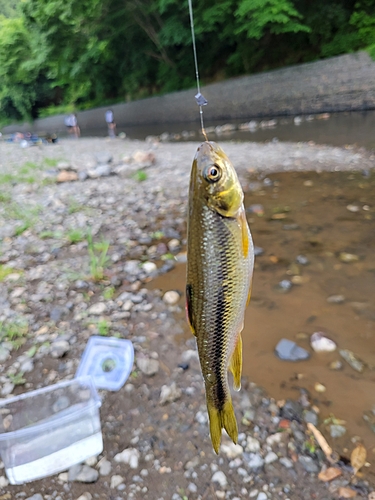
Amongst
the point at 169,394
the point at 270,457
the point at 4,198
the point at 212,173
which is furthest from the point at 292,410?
the point at 4,198

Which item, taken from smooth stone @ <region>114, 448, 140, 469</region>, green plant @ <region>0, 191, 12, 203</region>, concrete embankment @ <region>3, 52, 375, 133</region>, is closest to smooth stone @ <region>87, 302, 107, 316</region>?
smooth stone @ <region>114, 448, 140, 469</region>

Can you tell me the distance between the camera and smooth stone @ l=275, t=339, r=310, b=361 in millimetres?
3033

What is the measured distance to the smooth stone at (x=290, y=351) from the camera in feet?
9.95

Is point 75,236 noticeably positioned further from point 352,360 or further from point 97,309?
point 352,360

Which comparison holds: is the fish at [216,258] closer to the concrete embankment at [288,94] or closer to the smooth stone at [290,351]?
the smooth stone at [290,351]

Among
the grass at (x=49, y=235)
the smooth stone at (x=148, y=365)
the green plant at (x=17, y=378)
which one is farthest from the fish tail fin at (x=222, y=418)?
the grass at (x=49, y=235)

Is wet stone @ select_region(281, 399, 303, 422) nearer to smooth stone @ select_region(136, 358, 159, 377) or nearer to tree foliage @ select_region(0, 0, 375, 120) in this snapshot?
smooth stone @ select_region(136, 358, 159, 377)

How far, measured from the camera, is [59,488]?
219 cm

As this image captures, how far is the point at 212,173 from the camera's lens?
4.26ft

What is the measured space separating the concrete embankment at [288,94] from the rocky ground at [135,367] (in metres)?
13.3

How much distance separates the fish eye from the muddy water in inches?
77.5

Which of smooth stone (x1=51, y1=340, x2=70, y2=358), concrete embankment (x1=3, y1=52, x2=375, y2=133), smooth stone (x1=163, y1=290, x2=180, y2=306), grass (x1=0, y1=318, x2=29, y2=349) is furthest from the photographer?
concrete embankment (x1=3, y1=52, x2=375, y2=133)

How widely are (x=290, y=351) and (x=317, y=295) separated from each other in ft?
3.00

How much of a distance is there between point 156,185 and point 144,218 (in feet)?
6.55
